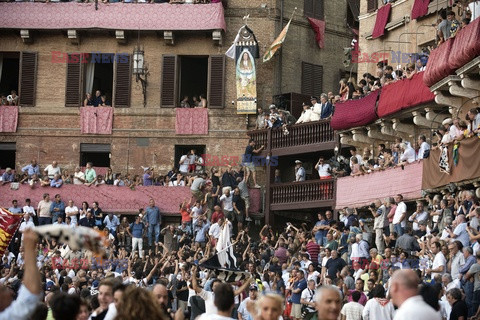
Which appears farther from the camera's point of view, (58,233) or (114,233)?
(114,233)

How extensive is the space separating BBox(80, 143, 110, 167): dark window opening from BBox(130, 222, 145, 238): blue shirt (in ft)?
22.4

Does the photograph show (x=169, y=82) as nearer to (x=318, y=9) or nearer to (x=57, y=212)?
(x=318, y=9)

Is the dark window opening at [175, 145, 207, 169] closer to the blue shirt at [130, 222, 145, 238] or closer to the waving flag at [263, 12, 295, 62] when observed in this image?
the waving flag at [263, 12, 295, 62]

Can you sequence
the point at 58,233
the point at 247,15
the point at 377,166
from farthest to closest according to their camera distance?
1. the point at 247,15
2. the point at 377,166
3. the point at 58,233

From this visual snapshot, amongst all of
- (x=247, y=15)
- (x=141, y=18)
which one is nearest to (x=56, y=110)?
(x=141, y=18)

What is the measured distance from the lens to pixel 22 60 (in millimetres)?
45531

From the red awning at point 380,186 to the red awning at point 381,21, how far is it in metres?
5.59

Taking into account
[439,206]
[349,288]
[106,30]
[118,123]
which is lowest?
[349,288]

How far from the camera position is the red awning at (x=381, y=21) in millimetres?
39844

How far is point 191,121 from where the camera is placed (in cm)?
4438

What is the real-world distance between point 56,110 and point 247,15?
837cm

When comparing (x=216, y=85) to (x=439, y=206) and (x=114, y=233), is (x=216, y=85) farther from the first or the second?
(x=439, y=206)

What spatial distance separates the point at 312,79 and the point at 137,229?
37.1 ft

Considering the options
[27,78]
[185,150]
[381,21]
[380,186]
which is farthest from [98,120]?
[380,186]
